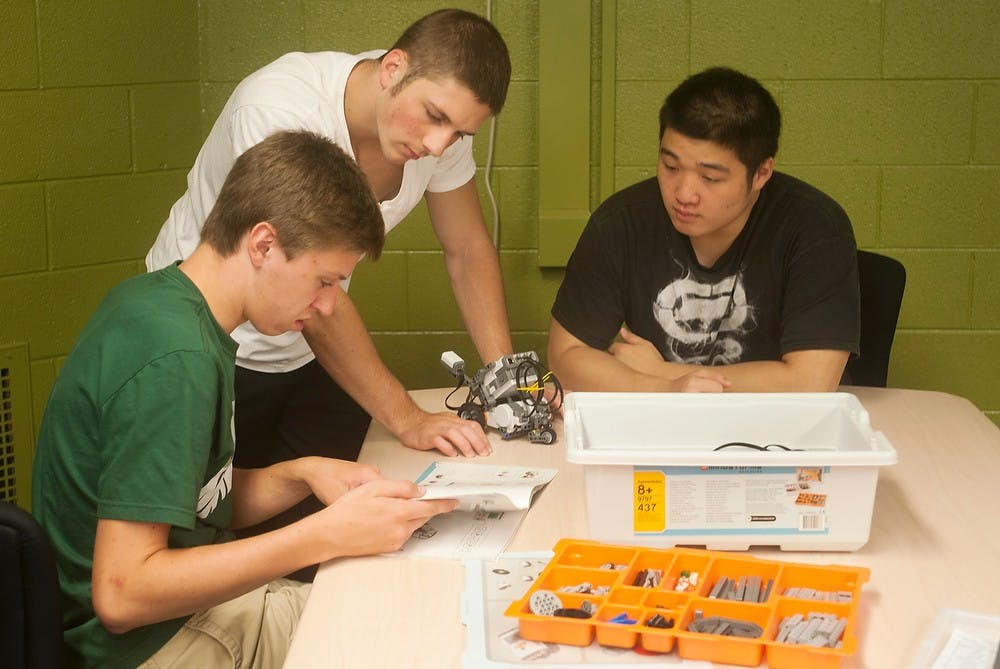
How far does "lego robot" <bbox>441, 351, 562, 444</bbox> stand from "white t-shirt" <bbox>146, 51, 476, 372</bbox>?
0.40 metres

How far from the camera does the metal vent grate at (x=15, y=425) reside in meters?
2.72

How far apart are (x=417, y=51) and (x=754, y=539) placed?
39.7 inches

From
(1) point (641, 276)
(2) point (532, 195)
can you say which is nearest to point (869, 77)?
(2) point (532, 195)

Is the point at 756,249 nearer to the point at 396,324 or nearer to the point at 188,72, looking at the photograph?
the point at 396,324

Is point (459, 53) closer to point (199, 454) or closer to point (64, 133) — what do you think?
point (199, 454)

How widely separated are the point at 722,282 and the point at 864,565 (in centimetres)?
91

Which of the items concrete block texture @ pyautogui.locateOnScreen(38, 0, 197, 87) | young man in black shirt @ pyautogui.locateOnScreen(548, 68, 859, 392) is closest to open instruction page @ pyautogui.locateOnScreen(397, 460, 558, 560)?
young man in black shirt @ pyautogui.locateOnScreen(548, 68, 859, 392)

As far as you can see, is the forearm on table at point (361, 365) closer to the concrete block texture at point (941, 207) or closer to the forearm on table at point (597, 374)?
the forearm on table at point (597, 374)

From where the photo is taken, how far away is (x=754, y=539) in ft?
4.99

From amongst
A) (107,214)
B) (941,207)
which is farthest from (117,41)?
(941,207)

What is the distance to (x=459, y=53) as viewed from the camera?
6.44 feet

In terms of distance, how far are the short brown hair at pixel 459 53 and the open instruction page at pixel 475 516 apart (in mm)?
665

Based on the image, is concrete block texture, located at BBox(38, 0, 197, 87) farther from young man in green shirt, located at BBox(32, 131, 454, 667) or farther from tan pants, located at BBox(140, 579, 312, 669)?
tan pants, located at BBox(140, 579, 312, 669)

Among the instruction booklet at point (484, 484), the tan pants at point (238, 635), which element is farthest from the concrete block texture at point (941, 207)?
the tan pants at point (238, 635)
